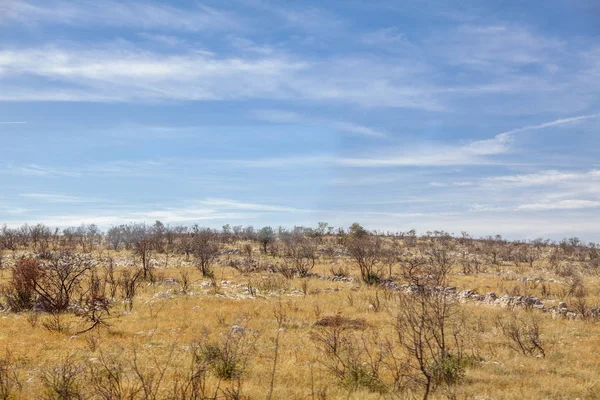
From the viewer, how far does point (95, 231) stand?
61781 millimetres

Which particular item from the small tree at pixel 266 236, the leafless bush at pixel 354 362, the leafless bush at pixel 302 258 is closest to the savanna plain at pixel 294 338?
the leafless bush at pixel 354 362

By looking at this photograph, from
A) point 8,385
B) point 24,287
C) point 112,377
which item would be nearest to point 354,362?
point 112,377

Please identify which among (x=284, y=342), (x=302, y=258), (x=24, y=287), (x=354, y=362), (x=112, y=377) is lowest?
(x=284, y=342)

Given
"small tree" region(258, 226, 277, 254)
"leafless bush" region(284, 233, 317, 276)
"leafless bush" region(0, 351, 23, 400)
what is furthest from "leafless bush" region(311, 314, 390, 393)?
"small tree" region(258, 226, 277, 254)

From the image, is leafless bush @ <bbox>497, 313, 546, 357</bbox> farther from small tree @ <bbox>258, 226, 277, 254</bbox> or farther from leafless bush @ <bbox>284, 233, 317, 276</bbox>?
small tree @ <bbox>258, 226, 277, 254</bbox>

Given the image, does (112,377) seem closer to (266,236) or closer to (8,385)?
(8,385)

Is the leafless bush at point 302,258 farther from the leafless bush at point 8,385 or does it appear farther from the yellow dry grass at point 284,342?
the leafless bush at point 8,385

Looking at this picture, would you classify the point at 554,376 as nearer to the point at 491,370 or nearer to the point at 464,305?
the point at 491,370

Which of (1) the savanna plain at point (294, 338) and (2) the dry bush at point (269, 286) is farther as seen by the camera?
(2) the dry bush at point (269, 286)

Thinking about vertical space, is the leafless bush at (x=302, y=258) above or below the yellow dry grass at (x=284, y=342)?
above

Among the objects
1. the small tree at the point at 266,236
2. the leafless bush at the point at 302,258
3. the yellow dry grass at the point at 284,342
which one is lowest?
the yellow dry grass at the point at 284,342

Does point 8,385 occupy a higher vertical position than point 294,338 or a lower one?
higher

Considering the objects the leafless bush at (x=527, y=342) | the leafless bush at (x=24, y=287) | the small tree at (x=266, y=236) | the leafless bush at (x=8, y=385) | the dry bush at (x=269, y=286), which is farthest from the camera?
the small tree at (x=266, y=236)

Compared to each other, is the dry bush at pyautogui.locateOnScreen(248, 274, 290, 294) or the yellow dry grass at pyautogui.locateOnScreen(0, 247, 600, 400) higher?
the dry bush at pyautogui.locateOnScreen(248, 274, 290, 294)
